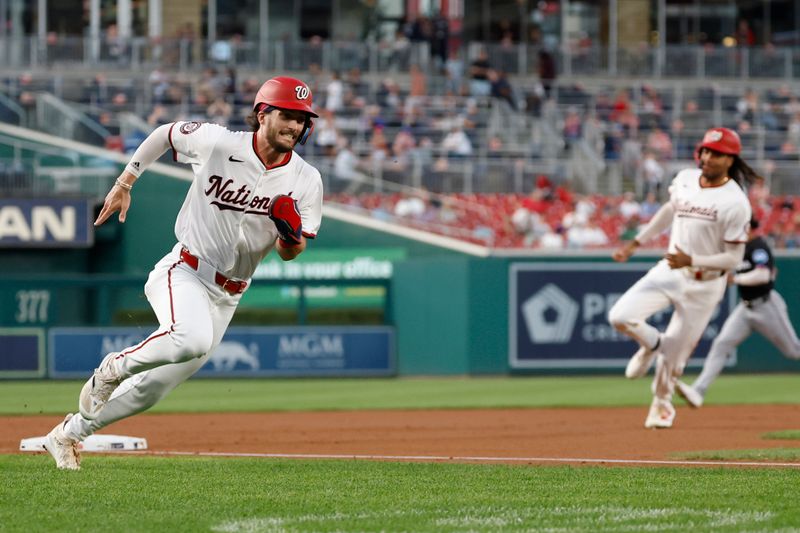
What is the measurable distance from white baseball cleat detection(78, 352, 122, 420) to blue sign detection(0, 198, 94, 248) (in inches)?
546

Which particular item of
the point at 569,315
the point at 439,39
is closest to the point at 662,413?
the point at 569,315

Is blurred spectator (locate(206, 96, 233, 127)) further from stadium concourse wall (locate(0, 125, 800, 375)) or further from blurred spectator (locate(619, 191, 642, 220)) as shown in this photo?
blurred spectator (locate(619, 191, 642, 220))

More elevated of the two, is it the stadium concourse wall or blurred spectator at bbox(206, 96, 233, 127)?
blurred spectator at bbox(206, 96, 233, 127)

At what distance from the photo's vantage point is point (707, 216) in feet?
36.5

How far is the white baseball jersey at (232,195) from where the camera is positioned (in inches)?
310

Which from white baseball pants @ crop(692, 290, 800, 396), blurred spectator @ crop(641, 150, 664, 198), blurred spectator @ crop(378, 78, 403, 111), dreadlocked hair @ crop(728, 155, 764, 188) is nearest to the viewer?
dreadlocked hair @ crop(728, 155, 764, 188)

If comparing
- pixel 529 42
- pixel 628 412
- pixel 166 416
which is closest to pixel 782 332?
pixel 628 412

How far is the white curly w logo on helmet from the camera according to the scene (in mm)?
7750

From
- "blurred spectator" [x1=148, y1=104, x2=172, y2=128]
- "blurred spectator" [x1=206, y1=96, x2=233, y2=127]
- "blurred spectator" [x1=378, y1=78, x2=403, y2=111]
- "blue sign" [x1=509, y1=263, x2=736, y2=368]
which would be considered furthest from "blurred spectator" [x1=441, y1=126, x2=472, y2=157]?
"blue sign" [x1=509, y1=263, x2=736, y2=368]

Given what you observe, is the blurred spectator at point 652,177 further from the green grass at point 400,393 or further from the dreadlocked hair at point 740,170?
the dreadlocked hair at point 740,170

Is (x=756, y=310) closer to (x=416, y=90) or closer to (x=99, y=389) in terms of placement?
(x=99, y=389)

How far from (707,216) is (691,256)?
354 millimetres

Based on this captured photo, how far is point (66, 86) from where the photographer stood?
2547 centimetres

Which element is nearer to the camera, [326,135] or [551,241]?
[551,241]
